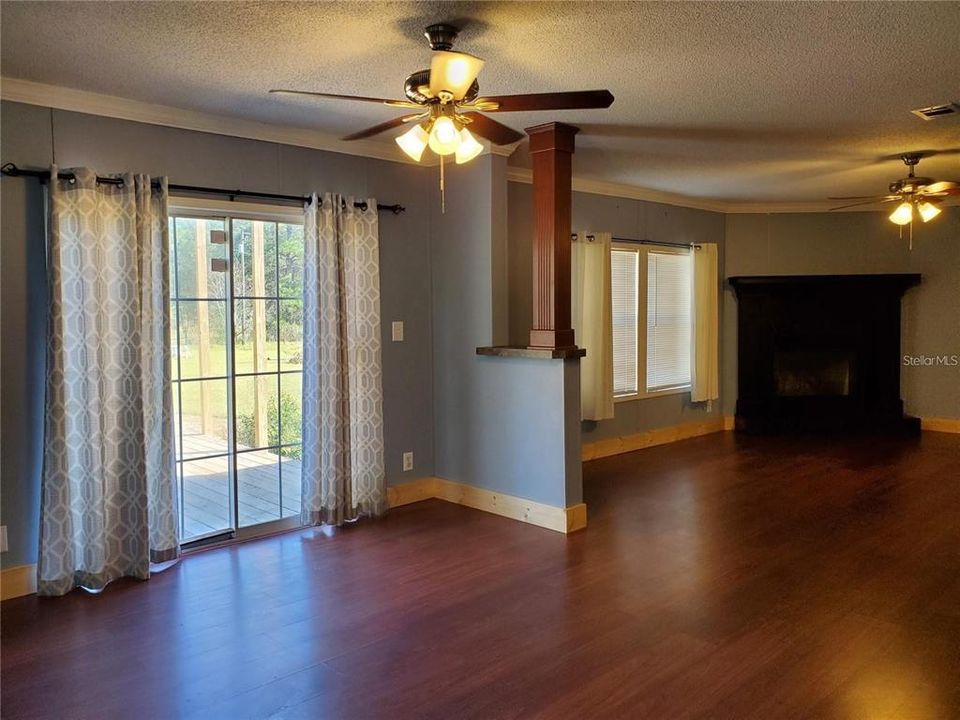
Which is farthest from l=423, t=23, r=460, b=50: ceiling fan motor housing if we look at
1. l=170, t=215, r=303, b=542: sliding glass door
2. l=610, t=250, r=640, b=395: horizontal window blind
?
l=610, t=250, r=640, b=395: horizontal window blind

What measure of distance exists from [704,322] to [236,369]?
4709 millimetres

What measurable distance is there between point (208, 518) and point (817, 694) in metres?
3.15

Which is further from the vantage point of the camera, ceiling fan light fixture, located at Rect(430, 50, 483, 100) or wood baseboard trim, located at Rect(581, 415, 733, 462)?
wood baseboard trim, located at Rect(581, 415, 733, 462)

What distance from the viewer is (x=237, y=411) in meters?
4.22

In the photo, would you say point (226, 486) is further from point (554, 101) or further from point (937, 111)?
point (937, 111)

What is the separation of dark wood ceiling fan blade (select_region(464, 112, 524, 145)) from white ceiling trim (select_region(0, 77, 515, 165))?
1.48 m

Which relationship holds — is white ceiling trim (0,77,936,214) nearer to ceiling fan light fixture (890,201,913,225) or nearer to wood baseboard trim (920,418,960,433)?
ceiling fan light fixture (890,201,913,225)

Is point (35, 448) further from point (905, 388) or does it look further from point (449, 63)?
point (905, 388)

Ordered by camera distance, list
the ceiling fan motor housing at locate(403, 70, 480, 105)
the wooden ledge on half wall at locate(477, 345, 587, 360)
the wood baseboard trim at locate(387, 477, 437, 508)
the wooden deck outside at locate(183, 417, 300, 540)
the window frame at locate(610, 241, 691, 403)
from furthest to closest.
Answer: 1. the window frame at locate(610, 241, 691, 403)
2. the wood baseboard trim at locate(387, 477, 437, 508)
3. the wooden ledge on half wall at locate(477, 345, 587, 360)
4. the wooden deck outside at locate(183, 417, 300, 540)
5. the ceiling fan motor housing at locate(403, 70, 480, 105)

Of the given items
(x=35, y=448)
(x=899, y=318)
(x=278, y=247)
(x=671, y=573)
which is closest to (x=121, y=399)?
(x=35, y=448)

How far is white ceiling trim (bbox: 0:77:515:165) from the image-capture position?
339cm

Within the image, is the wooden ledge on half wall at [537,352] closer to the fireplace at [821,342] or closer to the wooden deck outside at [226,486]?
the wooden deck outside at [226,486]

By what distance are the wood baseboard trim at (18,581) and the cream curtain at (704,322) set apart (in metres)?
5.70

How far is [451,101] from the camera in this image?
109 inches
